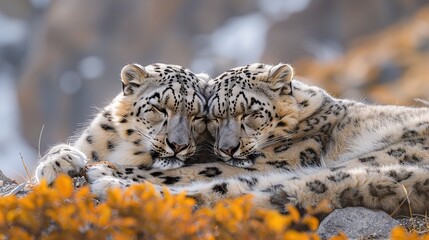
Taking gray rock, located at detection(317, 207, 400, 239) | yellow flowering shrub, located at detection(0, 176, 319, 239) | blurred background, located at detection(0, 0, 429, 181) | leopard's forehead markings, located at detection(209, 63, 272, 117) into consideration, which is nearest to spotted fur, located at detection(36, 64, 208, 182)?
leopard's forehead markings, located at detection(209, 63, 272, 117)

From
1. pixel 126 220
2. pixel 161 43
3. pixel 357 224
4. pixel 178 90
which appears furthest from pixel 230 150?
pixel 161 43

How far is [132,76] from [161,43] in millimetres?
37079

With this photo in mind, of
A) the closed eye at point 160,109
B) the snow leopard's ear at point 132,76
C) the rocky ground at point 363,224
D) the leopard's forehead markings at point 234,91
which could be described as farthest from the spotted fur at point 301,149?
the snow leopard's ear at point 132,76

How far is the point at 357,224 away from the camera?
547 cm

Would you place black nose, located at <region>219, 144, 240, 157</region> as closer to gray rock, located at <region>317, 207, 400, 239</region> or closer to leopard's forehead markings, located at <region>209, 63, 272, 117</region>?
leopard's forehead markings, located at <region>209, 63, 272, 117</region>

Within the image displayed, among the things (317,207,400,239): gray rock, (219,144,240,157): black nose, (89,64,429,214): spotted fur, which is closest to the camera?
(317,207,400,239): gray rock

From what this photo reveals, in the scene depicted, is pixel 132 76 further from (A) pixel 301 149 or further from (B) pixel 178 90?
(A) pixel 301 149

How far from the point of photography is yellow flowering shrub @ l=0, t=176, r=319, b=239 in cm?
383

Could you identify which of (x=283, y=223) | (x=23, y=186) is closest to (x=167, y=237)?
(x=283, y=223)

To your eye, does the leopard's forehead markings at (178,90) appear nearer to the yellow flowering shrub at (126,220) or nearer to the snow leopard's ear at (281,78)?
the snow leopard's ear at (281,78)

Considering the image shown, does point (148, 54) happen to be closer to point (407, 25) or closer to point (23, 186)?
point (407, 25)

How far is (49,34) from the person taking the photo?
45.6 metres

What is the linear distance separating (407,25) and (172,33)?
12783 mm

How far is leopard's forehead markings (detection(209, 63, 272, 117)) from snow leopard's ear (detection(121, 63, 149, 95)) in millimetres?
657
